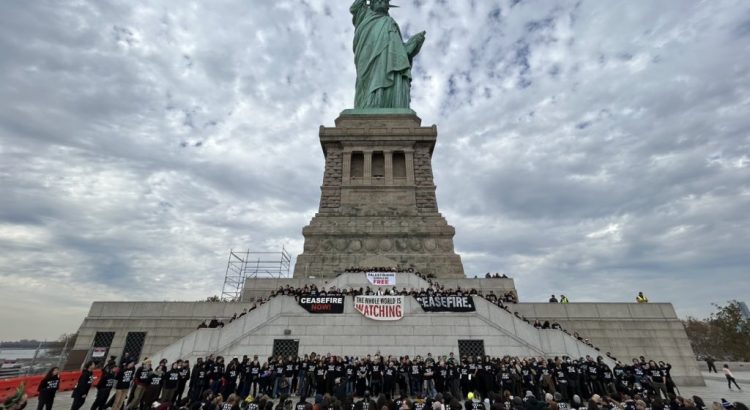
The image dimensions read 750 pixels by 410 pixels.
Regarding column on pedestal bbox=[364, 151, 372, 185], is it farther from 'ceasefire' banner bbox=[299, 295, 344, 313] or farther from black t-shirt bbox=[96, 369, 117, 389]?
black t-shirt bbox=[96, 369, 117, 389]

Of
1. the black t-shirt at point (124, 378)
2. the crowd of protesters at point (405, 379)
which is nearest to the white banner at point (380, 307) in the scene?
the crowd of protesters at point (405, 379)

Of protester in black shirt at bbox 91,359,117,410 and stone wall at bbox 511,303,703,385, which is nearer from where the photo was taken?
protester in black shirt at bbox 91,359,117,410

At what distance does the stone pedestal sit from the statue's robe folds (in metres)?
3.50

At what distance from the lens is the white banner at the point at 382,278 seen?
24609 mm

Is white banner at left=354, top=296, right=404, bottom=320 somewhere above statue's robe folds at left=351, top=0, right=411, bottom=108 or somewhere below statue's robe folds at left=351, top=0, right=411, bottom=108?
below

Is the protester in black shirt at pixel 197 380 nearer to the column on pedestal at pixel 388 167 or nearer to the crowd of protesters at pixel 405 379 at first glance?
the crowd of protesters at pixel 405 379

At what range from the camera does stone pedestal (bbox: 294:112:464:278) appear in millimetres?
31625

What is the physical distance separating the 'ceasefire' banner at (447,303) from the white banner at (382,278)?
4444 mm

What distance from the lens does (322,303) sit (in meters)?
20.3

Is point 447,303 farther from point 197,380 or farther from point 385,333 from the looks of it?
point 197,380

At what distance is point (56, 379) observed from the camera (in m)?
11.5

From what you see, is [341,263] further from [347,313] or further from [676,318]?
[676,318]

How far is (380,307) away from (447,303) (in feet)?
12.0

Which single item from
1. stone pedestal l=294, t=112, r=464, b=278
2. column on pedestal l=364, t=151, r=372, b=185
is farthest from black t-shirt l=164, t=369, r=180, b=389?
column on pedestal l=364, t=151, r=372, b=185
